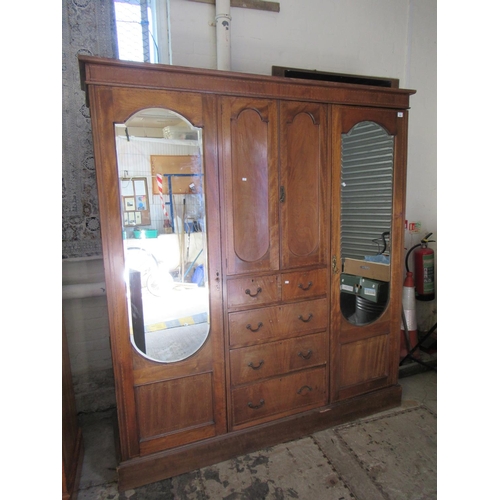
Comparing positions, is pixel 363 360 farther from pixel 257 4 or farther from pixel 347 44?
pixel 257 4

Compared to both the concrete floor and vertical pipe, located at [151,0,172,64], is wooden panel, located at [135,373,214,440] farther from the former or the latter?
vertical pipe, located at [151,0,172,64]

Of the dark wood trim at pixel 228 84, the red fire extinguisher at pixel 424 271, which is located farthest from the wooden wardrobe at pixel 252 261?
the red fire extinguisher at pixel 424 271

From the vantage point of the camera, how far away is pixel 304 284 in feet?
6.29

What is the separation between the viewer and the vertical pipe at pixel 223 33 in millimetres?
2094

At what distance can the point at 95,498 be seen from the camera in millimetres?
1643

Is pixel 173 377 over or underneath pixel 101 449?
over

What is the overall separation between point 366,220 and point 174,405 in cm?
150

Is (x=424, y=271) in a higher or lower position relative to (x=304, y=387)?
higher

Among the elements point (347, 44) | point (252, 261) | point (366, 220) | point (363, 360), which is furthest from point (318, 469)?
point (347, 44)

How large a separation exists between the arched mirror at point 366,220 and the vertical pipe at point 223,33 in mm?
876

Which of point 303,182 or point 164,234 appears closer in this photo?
point 164,234
